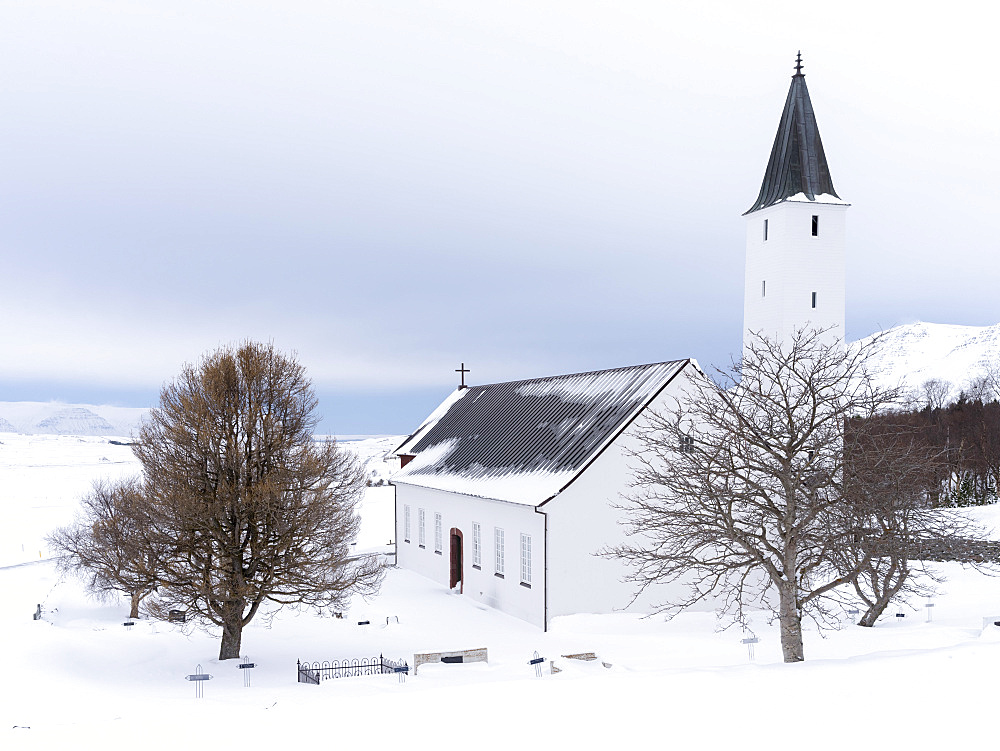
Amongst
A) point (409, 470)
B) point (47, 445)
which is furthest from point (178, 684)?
point (47, 445)

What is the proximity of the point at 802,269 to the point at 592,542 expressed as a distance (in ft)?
45.4

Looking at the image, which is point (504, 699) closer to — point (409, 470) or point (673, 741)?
point (673, 741)

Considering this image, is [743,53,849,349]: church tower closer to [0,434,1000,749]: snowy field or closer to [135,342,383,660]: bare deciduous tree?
[0,434,1000,749]: snowy field

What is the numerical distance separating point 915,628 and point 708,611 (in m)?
5.78

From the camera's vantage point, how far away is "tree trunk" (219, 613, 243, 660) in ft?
70.8

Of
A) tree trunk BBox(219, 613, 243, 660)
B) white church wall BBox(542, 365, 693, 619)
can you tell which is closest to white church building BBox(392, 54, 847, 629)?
white church wall BBox(542, 365, 693, 619)

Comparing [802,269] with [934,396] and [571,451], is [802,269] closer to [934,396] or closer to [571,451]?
[571,451]

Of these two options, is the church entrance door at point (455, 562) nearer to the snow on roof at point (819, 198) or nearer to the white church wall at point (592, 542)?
the white church wall at point (592, 542)

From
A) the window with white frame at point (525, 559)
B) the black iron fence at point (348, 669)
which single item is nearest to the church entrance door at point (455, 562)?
the window with white frame at point (525, 559)

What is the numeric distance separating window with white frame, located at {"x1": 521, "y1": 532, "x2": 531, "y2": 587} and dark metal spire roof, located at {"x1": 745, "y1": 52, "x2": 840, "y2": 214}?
1601 centimetres

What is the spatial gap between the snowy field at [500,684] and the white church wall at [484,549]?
0.71 metres

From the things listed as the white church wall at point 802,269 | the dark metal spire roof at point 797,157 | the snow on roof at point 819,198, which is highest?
the dark metal spire roof at point 797,157

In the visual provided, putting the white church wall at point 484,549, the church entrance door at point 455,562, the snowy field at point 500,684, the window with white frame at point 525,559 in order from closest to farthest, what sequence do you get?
the snowy field at point 500,684
the white church wall at point 484,549
the window with white frame at point 525,559
the church entrance door at point 455,562

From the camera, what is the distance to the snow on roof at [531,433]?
25.9m
